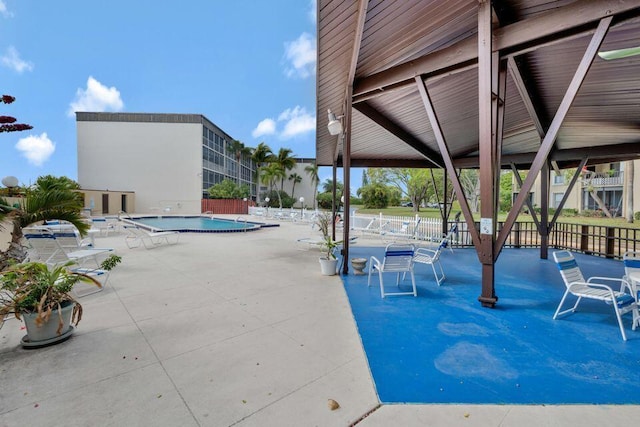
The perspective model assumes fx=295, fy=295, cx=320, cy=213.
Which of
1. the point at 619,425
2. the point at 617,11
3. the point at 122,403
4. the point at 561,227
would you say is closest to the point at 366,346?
the point at 619,425

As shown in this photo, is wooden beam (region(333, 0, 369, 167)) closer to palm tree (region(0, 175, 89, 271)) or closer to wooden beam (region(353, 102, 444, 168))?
wooden beam (region(353, 102, 444, 168))

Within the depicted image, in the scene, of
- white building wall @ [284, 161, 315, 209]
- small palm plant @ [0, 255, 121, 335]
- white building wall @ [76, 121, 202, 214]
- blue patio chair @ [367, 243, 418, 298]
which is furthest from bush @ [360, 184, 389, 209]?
small palm plant @ [0, 255, 121, 335]

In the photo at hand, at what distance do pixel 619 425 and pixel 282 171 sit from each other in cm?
3472

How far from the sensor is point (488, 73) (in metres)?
3.64

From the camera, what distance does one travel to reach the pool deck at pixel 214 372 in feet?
6.30

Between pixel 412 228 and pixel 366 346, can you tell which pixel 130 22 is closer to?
pixel 412 228

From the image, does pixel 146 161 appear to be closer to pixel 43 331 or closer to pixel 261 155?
pixel 261 155

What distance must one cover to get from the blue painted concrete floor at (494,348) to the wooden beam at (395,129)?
150 inches

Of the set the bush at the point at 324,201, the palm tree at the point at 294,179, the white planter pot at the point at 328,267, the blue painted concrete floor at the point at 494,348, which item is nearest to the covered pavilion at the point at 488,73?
the blue painted concrete floor at the point at 494,348

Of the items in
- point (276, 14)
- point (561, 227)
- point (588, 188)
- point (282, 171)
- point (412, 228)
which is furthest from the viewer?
point (282, 171)

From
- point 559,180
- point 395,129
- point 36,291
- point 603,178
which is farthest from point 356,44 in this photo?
point 559,180

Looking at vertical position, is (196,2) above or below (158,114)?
above

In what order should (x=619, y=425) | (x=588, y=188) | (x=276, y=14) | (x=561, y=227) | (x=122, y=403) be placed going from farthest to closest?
(x=276, y=14)
(x=588, y=188)
(x=561, y=227)
(x=122, y=403)
(x=619, y=425)

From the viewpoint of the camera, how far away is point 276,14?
2733cm
